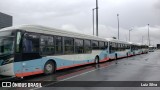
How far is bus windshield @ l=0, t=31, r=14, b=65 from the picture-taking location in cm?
1044

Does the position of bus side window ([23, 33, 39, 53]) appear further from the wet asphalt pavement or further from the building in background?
the building in background

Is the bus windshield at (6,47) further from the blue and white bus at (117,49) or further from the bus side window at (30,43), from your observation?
the blue and white bus at (117,49)

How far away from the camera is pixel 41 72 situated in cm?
1240

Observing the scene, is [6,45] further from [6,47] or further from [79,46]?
[79,46]

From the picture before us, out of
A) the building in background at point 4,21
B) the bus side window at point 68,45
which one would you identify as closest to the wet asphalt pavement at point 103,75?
the bus side window at point 68,45

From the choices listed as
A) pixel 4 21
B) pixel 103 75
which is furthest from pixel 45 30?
pixel 4 21

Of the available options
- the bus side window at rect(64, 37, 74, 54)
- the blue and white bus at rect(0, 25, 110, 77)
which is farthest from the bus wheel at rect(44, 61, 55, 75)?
the bus side window at rect(64, 37, 74, 54)

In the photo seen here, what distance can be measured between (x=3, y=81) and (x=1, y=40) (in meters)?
2.08

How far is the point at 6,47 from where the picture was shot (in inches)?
426

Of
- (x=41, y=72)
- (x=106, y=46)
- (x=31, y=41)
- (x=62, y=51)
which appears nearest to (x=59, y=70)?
(x=62, y=51)

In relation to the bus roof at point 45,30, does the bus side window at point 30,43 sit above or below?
below

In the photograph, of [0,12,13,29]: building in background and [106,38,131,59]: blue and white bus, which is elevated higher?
[0,12,13,29]: building in background

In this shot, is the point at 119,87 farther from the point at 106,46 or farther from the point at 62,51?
the point at 106,46

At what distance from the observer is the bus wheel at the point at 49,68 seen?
42.4 feet
